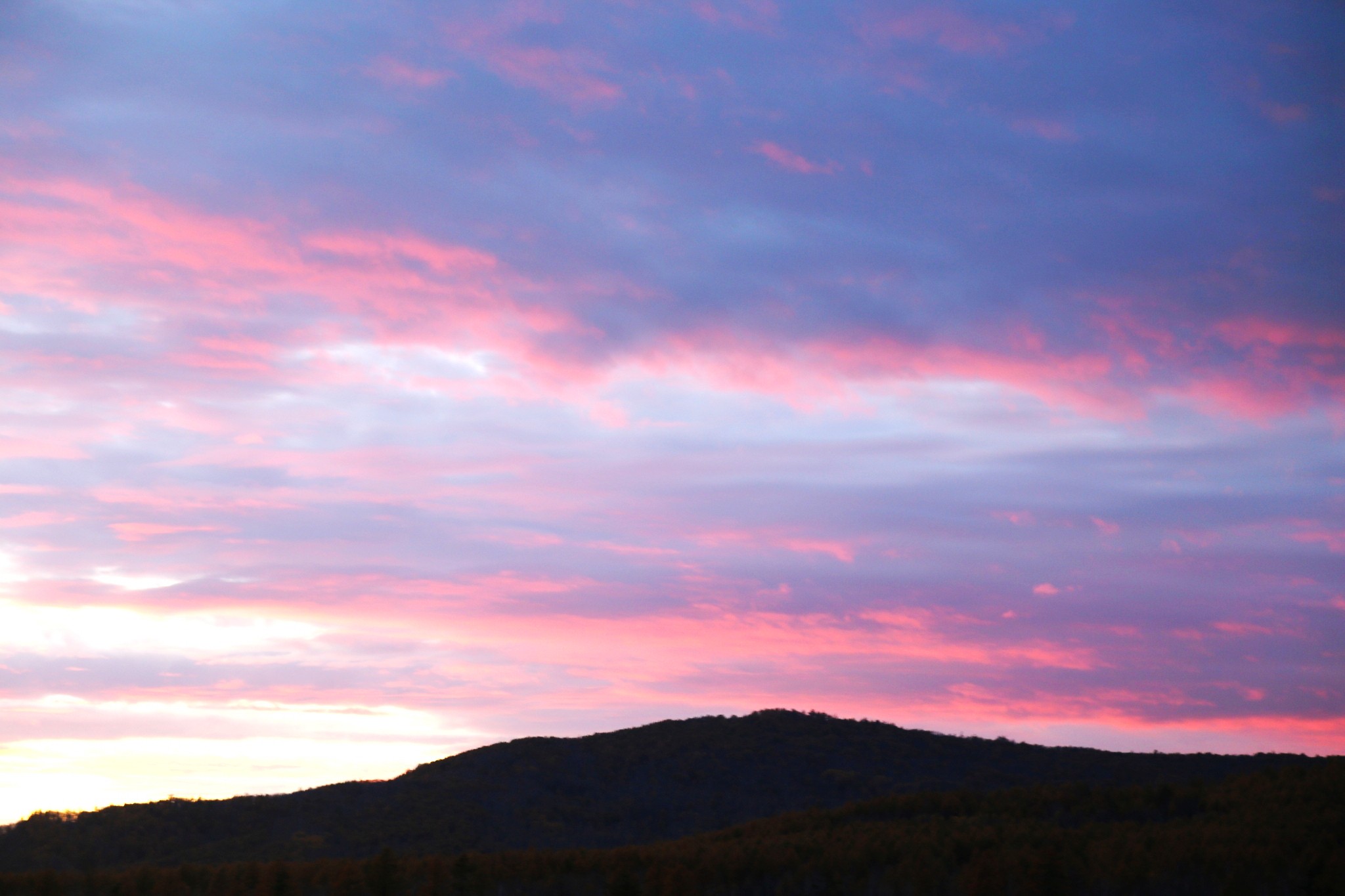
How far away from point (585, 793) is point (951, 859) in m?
50.6

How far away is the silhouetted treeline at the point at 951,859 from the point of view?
172ft

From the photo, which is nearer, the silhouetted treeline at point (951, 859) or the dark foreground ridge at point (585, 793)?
the silhouetted treeline at point (951, 859)

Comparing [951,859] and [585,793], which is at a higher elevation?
[585,793]

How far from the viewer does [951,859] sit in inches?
2370

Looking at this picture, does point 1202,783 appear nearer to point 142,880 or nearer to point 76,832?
point 142,880

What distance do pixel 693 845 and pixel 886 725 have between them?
5254 cm

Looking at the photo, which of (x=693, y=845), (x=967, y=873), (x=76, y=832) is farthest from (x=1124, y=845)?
(x=76, y=832)

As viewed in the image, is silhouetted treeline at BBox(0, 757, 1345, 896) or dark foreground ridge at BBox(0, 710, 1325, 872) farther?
dark foreground ridge at BBox(0, 710, 1325, 872)

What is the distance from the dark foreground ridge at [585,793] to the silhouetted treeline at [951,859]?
13.5 metres

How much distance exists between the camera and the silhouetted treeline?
2069 inches

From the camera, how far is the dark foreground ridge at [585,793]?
89.7 metres

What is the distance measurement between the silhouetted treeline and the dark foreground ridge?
44.2ft

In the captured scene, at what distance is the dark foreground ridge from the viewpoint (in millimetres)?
89688

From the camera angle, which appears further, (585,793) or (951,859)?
(585,793)
